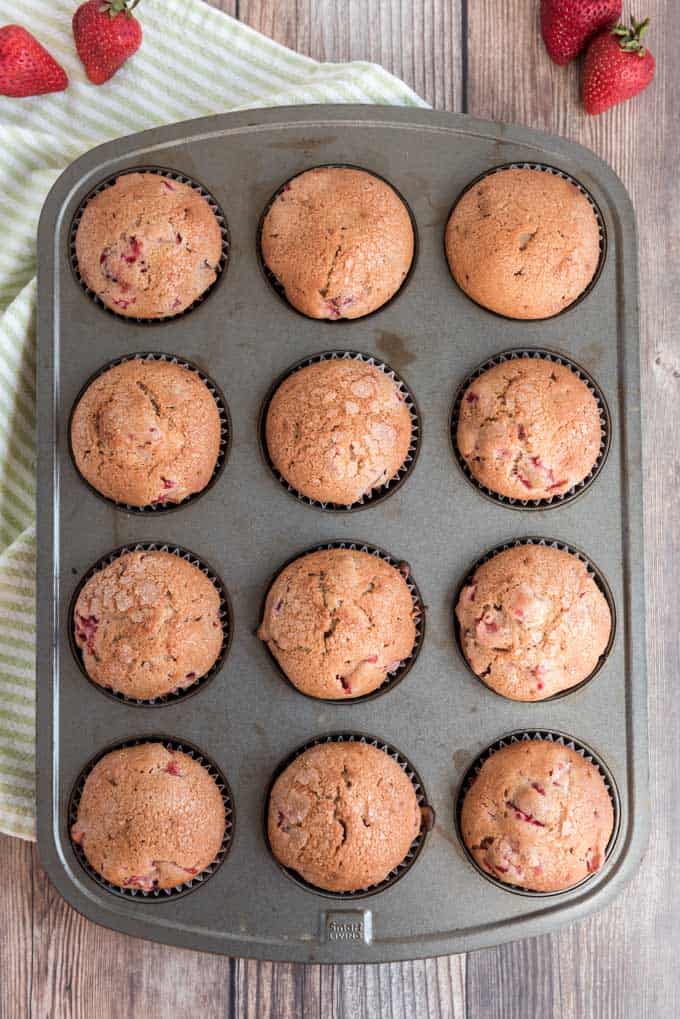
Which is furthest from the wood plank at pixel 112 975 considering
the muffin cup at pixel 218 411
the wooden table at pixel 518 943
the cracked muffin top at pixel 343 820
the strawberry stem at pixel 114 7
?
the strawberry stem at pixel 114 7

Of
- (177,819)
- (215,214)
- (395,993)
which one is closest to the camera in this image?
(177,819)

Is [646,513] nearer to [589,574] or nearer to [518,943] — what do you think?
[589,574]

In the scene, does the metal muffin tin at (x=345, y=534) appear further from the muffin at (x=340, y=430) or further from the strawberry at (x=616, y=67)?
the strawberry at (x=616, y=67)

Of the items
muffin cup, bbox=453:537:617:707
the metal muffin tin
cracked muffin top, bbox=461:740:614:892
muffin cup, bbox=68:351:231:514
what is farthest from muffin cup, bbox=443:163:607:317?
cracked muffin top, bbox=461:740:614:892

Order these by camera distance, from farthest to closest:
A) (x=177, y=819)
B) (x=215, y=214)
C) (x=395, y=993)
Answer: (x=395, y=993) < (x=215, y=214) < (x=177, y=819)

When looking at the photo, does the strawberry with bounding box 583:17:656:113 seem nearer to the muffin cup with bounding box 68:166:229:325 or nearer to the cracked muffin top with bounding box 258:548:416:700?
the muffin cup with bounding box 68:166:229:325

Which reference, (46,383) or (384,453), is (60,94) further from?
(384,453)

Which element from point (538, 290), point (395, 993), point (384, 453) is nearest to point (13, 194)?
point (384, 453)
